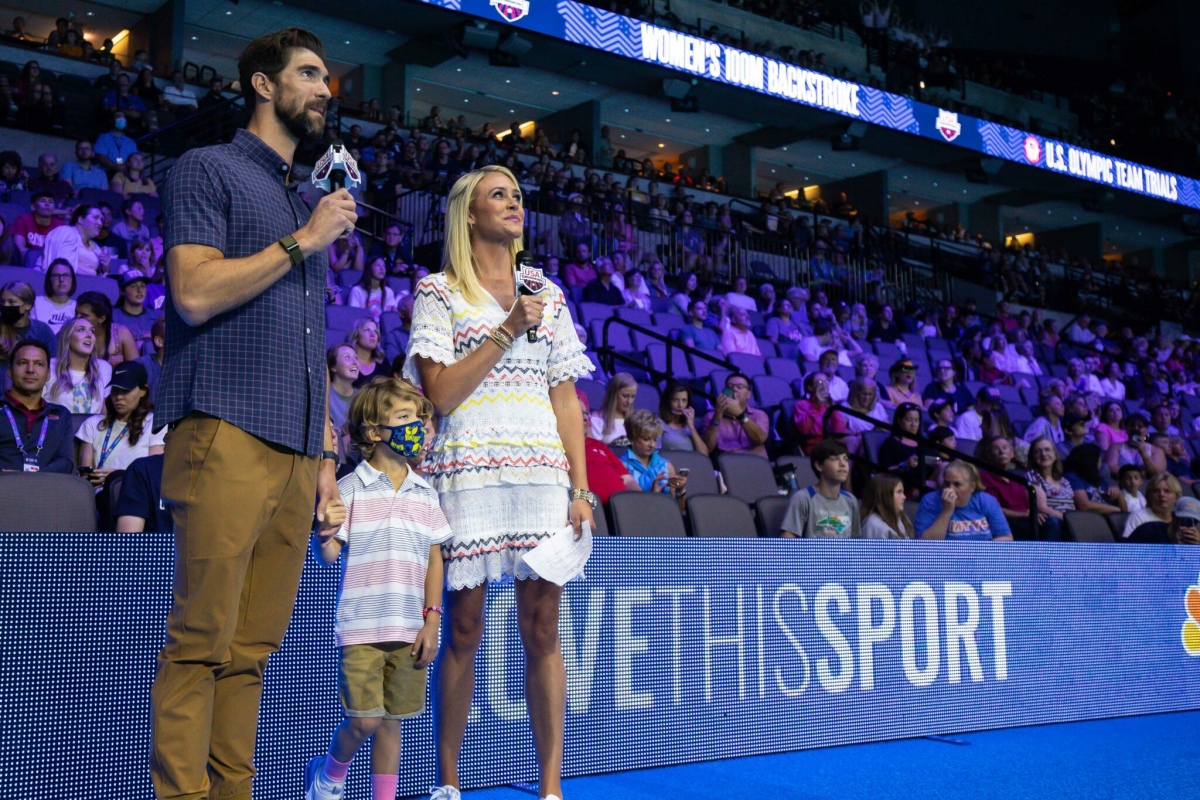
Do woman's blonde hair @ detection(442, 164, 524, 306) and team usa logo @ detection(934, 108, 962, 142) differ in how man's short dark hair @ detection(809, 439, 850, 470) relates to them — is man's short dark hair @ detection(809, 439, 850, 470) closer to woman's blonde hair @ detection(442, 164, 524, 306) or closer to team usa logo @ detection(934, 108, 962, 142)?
woman's blonde hair @ detection(442, 164, 524, 306)

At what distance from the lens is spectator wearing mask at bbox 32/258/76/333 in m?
6.14

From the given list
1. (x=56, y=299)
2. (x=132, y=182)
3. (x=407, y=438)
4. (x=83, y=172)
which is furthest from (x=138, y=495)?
(x=83, y=172)

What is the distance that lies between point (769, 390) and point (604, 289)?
198 cm

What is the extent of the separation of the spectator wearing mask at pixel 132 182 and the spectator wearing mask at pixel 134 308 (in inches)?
127

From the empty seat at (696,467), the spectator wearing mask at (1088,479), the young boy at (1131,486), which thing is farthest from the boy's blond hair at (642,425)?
the young boy at (1131,486)

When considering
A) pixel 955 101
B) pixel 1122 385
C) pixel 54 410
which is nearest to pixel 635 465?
pixel 54 410

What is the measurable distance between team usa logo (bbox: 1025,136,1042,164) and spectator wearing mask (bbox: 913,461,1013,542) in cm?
1387

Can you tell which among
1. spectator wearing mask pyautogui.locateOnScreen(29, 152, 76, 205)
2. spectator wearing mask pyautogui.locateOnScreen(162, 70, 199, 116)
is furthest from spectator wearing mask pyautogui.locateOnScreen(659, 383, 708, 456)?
spectator wearing mask pyautogui.locateOnScreen(162, 70, 199, 116)

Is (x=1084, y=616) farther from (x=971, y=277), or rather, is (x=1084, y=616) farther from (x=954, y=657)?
(x=971, y=277)

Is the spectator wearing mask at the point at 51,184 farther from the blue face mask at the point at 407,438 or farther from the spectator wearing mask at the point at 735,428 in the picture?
the blue face mask at the point at 407,438

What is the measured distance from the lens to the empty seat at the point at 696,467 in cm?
581

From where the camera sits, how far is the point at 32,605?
2.51m

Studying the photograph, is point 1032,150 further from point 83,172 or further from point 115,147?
point 83,172

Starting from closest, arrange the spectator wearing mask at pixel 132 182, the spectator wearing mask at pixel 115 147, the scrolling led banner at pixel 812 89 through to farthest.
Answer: the spectator wearing mask at pixel 132 182, the spectator wearing mask at pixel 115 147, the scrolling led banner at pixel 812 89
